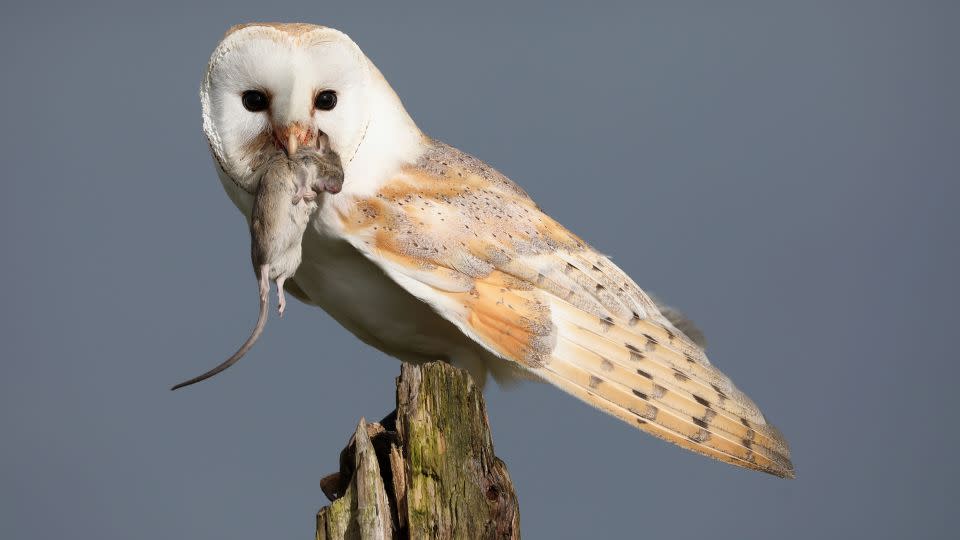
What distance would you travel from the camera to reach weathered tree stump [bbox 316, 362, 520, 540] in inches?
80.4

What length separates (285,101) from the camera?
7.05ft

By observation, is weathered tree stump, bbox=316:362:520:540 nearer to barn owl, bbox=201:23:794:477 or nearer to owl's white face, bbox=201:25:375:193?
barn owl, bbox=201:23:794:477

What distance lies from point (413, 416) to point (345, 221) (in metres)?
0.41

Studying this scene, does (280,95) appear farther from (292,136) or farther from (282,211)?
(282,211)

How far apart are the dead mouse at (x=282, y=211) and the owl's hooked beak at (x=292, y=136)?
16 mm

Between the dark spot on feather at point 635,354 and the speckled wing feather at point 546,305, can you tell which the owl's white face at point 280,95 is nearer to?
the speckled wing feather at point 546,305

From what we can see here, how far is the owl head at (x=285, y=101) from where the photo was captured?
2158 mm

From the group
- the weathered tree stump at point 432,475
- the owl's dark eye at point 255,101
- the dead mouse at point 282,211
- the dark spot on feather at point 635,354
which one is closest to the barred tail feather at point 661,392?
the dark spot on feather at point 635,354

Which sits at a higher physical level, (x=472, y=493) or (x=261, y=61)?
(x=261, y=61)

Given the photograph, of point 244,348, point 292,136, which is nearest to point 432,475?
point 244,348

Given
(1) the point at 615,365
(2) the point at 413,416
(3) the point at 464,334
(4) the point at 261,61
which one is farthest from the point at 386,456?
(4) the point at 261,61

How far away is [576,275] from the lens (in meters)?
2.45

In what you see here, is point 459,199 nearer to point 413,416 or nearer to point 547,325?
point 547,325

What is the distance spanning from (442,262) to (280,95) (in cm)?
43
